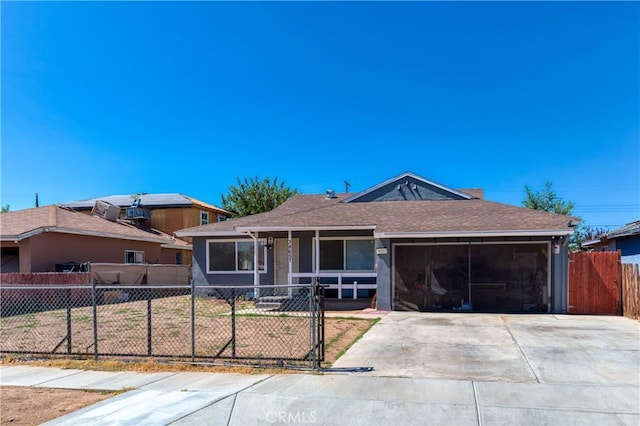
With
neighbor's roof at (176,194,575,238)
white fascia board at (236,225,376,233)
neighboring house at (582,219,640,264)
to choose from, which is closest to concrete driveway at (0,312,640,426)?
neighbor's roof at (176,194,575,238)

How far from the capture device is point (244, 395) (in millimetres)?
5992

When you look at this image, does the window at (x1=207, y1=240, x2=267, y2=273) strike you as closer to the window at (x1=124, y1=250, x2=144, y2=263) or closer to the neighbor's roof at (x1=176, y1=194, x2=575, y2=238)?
the neighbor's roof at (x1=176, y1=194, x2=575, y2=238)

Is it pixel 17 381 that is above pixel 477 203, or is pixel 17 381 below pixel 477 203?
below

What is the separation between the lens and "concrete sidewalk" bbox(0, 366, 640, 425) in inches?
204

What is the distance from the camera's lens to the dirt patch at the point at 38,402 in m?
5.41

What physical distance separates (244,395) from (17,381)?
3.72 m

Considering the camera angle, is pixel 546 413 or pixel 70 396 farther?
pixel 70 396

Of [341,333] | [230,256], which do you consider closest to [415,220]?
[341,333]

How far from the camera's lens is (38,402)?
6.02 metres

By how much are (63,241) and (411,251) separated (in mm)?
14859

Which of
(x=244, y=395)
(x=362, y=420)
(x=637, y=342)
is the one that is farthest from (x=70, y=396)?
(x=637, y=342)

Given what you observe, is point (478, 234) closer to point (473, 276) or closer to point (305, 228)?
point (473, 276)

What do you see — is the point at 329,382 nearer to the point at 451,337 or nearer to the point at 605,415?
the point at 605,415

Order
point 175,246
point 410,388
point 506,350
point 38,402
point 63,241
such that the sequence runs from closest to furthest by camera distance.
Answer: point 38,402 → point 410,388 → point 506,350 → point 63,241 → point 175,246
